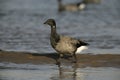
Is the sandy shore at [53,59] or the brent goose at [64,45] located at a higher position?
Result: the brent goose at [64,45]

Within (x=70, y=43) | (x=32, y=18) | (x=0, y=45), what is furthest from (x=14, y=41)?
(x=32, y=18)

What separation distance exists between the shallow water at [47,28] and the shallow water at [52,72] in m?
2.94

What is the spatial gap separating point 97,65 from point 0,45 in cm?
488

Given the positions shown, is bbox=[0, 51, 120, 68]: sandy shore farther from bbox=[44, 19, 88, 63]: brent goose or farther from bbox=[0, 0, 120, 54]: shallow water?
bbox=[0, 0, 120, 54]: shallow water

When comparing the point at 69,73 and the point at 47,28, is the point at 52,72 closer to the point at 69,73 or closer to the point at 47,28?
the point at 69,73

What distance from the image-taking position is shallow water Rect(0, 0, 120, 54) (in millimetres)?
17766

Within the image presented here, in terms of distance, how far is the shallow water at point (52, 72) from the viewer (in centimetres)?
1188

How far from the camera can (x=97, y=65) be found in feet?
45.6

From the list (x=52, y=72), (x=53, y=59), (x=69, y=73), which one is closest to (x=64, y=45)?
(x=53, y=59)

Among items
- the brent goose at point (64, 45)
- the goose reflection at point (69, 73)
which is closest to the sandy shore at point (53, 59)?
the brent goose at point (64, 45)

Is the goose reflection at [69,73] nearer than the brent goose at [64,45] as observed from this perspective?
Yes

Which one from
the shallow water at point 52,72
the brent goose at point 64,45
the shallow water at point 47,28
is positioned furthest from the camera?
the shallow water at point 47,28

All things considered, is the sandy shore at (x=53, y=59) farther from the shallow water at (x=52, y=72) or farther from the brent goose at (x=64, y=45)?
the shallow water at (x=52, y=72)

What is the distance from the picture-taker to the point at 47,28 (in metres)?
23.3
